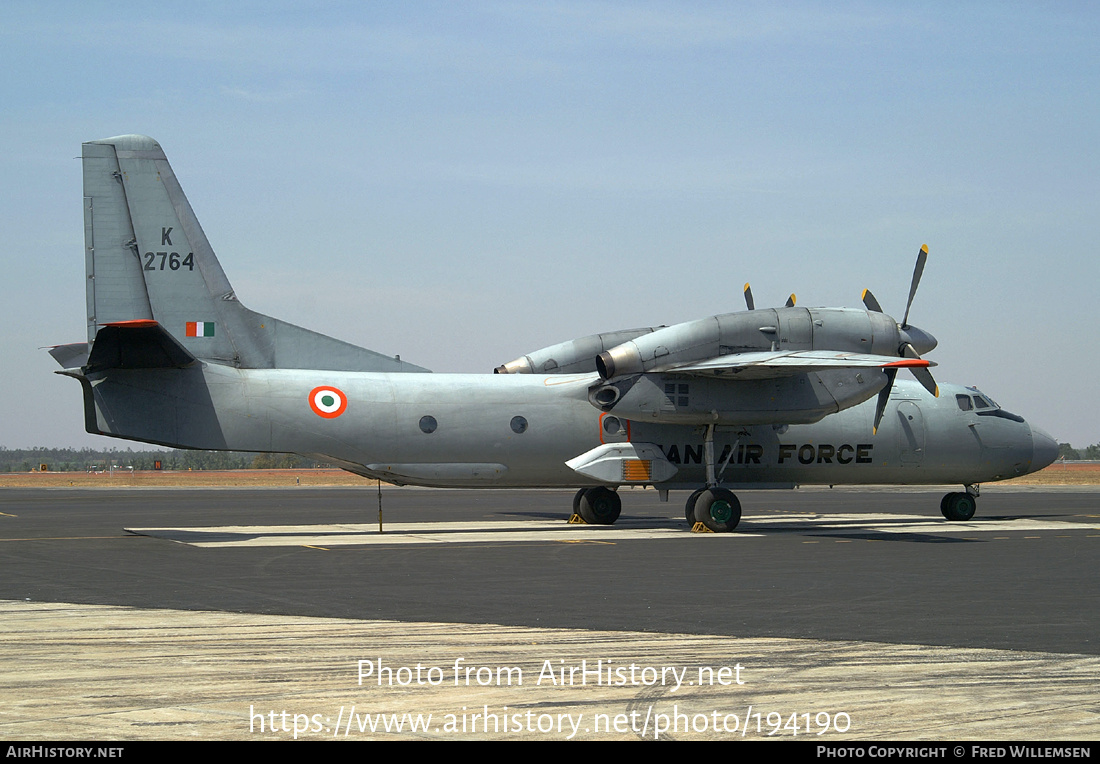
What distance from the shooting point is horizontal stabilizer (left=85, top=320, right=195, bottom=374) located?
67.7ft

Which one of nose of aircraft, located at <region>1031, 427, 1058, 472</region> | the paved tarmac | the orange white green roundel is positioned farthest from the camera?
nose of aircraft, located at <region>1031, 427, 1058, 472</region>

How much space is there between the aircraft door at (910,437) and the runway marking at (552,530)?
1792 mm

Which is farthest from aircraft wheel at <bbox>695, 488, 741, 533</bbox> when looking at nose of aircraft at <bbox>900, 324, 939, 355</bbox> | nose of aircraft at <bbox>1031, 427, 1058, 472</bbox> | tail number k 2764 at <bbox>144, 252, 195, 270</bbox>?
tail number k 2764 at <bbox>144, 252, 195, 270</bbox>

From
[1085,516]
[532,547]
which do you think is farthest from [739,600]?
[1085,516]

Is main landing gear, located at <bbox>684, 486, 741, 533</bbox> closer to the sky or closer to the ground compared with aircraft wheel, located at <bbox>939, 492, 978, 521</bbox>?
closer to the sky

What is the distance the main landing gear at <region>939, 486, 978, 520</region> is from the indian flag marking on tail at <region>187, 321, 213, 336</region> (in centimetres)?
2013

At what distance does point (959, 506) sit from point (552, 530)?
11861mm

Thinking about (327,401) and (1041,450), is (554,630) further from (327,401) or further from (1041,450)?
(1041,450)

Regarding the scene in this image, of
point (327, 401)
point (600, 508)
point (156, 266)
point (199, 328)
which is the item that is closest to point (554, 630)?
point (327, 401)

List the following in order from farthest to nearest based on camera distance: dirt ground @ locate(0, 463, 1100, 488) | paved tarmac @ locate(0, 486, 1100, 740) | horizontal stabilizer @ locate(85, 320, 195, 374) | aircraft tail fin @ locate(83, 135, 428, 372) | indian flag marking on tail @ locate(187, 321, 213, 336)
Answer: dirt ground @ locate(0, 463, 1100, 488) → indian flag marking on tail @ locate(187, 321, 213, 336) → aircraft tail fin @ locate(83, 135, 428, 372) → horizontal stabilizer @ locate(85, 320, 195, 374) → paved tarmac @ locate(0, 486, 1100, 740)

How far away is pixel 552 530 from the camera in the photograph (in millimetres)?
26031

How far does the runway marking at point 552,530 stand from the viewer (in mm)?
22797

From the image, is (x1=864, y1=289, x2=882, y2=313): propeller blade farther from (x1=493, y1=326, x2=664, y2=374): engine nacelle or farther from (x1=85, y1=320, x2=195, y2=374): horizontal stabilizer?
(x1=85, y1=320, x2=195, y2=374): horizontal stabilizer

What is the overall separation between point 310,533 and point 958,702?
1955 centimetres
